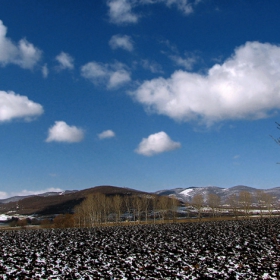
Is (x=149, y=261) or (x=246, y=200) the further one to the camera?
(x=246, y=200)

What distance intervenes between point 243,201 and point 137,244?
95317 mm

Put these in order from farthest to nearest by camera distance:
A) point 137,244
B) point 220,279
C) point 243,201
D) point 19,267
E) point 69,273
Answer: point 243,201 → point 137,244 → point 19,267 → point 69,273 → point 220,279

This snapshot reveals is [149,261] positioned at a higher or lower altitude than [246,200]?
higher

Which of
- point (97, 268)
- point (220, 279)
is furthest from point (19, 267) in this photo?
point (220, 279)

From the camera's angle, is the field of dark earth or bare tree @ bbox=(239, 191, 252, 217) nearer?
the field of dark earth

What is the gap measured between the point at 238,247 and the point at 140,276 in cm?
1106

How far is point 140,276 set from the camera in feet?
46.8

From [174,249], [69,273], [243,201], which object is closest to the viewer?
[69,273]

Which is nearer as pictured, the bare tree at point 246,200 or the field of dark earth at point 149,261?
the field of dark earth at point 149,261

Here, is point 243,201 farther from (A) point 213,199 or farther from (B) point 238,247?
→ (B) point 238,247

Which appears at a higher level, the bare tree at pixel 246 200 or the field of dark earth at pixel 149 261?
the field of dark earth at pixel 149 261

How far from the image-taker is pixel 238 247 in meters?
21.7

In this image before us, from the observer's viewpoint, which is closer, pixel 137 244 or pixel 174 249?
pixel 174 249

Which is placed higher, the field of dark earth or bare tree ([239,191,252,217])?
the field of dark earth
